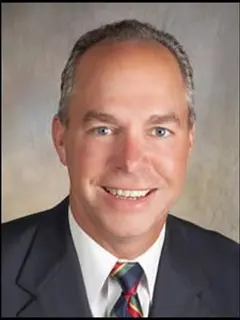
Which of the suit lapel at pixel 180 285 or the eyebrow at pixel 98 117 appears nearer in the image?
the eyebrow at pixel 98 117

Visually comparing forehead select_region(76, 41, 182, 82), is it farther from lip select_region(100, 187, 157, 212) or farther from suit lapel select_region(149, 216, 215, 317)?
suit lapel select_region(149, 216, 215, 317)

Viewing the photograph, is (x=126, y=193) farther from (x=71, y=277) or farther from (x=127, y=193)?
(x=71, y=277)

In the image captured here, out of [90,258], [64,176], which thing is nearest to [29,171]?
[64,176]

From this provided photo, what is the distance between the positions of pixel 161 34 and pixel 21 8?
0.24m

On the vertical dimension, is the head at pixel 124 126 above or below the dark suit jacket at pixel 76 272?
above

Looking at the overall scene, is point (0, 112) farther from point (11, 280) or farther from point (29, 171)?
point (11, 280)

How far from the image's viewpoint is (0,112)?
1167 mm

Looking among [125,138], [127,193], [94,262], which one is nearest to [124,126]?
[125,138]

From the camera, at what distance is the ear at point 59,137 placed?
3.80ft

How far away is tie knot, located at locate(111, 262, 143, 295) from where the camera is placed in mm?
1188

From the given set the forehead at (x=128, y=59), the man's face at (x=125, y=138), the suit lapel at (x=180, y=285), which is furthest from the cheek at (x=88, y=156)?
the suit lapel at (x=180, y=285)

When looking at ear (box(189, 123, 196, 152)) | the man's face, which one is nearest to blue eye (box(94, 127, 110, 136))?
the man's face

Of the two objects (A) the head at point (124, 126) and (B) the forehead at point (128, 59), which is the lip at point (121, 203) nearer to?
(A) the head at point (124, 126)

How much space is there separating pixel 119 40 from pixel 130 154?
0.19 metres
